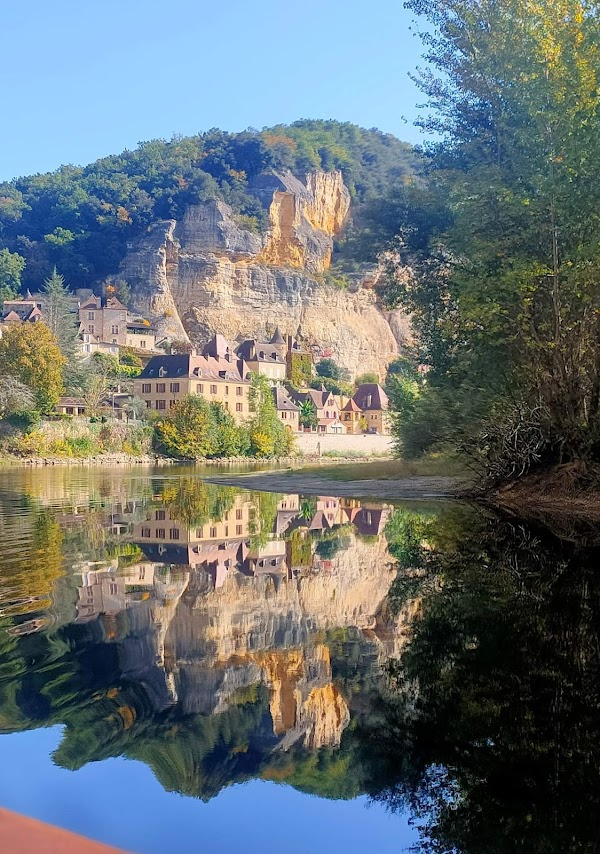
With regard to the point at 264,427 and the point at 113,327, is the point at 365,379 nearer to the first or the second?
the point at 113,327

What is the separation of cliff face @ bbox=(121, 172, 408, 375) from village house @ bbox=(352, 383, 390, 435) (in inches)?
417

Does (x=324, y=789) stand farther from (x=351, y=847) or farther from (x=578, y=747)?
(x=578, y=747)

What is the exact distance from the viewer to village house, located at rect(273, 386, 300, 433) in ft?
320

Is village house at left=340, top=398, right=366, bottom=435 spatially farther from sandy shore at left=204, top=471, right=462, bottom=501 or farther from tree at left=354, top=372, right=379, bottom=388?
sandy shore at left=204, top=471, right=462, bottom=501

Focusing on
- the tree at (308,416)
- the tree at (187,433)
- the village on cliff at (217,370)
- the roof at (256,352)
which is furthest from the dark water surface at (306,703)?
the roof at (256,352)

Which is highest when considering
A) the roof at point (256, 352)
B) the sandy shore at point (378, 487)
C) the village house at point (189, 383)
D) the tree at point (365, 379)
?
the roof at point (256, 352)

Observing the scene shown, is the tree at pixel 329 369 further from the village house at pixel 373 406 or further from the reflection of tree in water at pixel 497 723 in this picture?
the reflection of tree in water at pixel 497 723

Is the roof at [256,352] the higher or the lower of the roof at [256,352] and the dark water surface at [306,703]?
the higher

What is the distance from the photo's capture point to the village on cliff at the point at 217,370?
8419 cm

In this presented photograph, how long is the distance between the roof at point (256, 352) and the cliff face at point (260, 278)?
5.58 metres

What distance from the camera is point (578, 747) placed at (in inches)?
136

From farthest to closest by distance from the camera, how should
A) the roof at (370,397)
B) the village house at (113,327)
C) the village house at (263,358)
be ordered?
the roof at (370,397), the village house at (263,358), the village house at (113,327)

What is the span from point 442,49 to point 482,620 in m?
17.3

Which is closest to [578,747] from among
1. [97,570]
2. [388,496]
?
[97,570]
